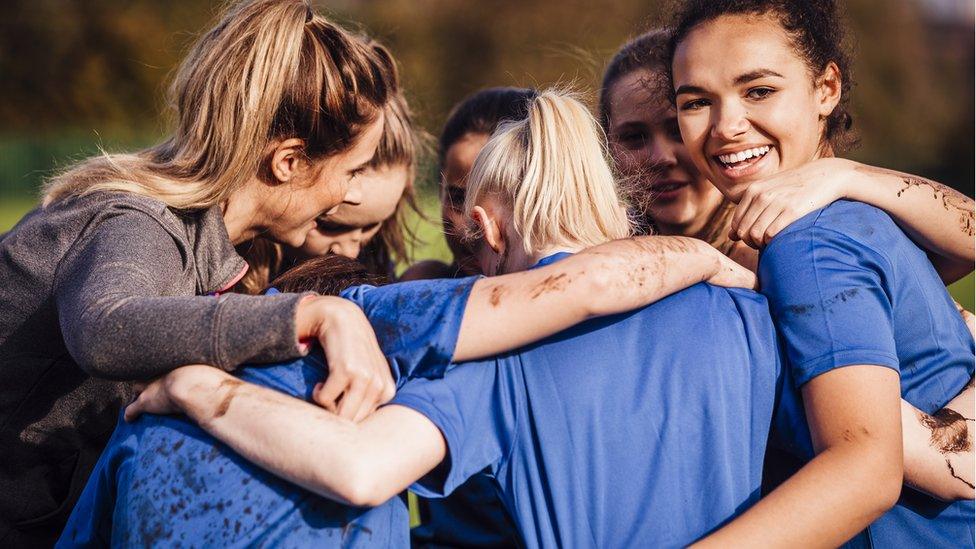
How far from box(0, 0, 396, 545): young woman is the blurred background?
94.0 ft

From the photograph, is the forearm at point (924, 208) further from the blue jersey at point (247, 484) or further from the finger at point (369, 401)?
the finger at point (369, 401)

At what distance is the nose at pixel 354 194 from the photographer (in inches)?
175

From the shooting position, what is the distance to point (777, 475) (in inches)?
112

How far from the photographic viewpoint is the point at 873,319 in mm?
2604

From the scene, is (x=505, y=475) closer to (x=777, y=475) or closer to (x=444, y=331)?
(x=444, y=331)

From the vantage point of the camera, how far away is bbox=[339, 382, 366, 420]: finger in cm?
227

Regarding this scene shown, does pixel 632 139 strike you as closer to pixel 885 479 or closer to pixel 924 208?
pixel 924 208

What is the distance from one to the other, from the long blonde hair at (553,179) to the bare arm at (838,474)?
76 centimetres

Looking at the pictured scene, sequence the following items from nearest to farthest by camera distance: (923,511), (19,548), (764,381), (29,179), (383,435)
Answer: (383,435)
(764,381)
(923,511)
(19,548)
(29,179)

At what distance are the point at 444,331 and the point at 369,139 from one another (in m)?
1.88

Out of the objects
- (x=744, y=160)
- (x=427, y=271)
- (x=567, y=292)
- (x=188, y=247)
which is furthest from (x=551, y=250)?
(x=427, y=271)

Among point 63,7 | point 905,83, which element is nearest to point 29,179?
point 63,7

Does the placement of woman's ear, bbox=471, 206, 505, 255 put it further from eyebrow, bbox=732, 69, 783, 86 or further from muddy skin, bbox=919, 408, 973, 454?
muddy skin, bbox=919, 408, 973, 454

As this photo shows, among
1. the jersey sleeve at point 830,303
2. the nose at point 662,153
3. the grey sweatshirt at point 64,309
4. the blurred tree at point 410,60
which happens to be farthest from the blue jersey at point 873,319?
the blurred tree at point 410,60
